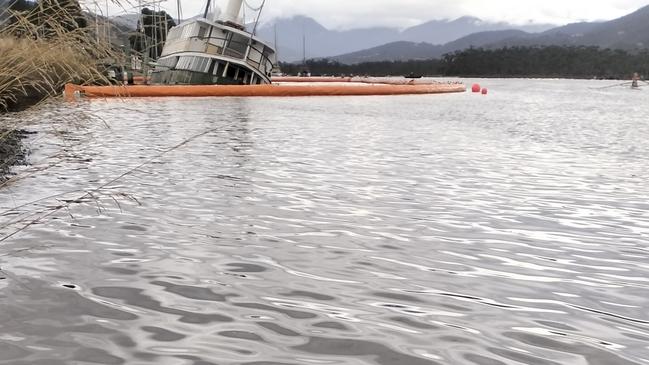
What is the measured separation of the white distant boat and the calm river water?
27.0 m

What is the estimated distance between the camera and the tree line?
5955 inches

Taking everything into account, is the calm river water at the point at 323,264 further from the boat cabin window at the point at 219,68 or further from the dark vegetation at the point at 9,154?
the boat cabin window at the point at 219,68

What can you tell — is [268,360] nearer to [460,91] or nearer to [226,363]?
[226,363]

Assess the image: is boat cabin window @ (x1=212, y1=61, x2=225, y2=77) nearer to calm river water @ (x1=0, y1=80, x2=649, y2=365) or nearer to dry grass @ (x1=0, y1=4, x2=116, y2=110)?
calm river water @ (x1=0, y1=80, x2=649, y2=365)

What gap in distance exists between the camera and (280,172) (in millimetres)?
9766

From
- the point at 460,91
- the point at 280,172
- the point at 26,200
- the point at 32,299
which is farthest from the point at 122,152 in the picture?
the point at 460,91

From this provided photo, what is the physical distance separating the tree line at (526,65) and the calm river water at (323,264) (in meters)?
141

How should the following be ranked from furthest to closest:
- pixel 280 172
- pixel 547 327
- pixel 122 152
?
pixel 122 152 < pixel 280 172 < pixel 547 327

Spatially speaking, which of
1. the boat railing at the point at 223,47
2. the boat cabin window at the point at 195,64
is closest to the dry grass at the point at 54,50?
the boat cabin window at the point at 195,64

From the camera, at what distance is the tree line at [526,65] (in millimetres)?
151250

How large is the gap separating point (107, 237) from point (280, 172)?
14.6 feet

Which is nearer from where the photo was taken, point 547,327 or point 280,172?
point 547,327

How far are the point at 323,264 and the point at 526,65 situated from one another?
179 meters

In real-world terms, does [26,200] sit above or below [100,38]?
below
